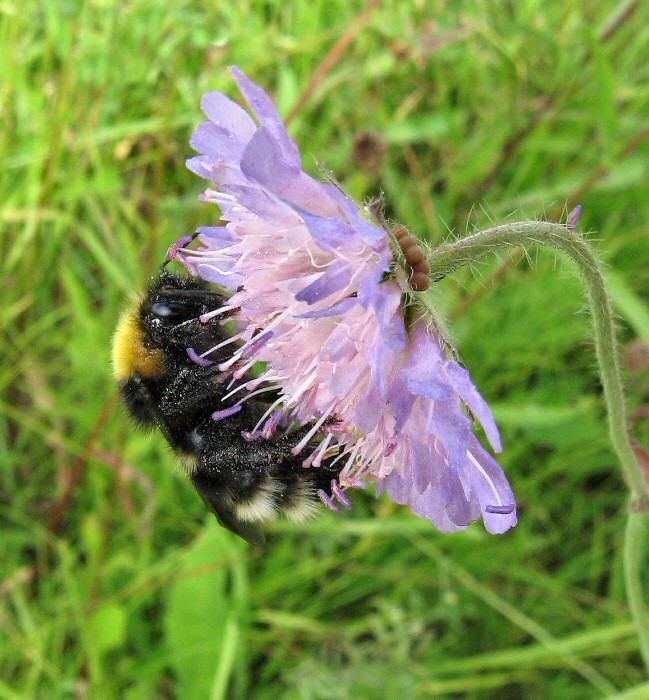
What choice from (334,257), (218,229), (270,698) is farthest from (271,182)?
(270,698)

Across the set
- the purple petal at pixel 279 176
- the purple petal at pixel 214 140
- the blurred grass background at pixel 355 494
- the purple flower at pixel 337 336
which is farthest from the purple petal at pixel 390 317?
the blurred grass background at pixel 355 494

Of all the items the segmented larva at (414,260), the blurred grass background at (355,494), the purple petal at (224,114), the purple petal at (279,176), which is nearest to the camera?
the purple petal at (279,176)

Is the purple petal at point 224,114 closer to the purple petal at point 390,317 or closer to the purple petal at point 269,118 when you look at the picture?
the purple petal at point 269,118

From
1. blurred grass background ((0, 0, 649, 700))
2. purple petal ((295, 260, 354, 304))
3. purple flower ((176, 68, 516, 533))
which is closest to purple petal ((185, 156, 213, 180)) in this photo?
purple flower ((176, 68, 516, 533))

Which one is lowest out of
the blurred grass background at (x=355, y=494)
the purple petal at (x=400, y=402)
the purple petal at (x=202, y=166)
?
the blurred grass background at (x=355, y=494)

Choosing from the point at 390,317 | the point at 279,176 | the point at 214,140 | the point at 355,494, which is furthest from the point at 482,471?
the point at 355,494

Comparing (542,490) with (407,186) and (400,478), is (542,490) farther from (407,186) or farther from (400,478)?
(400,478)

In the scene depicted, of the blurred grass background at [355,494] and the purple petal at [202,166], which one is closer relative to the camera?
the purple petal at [202,166]
